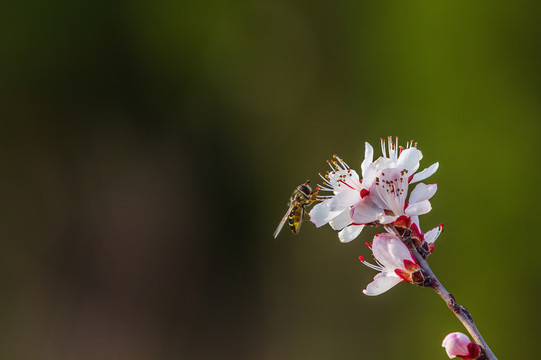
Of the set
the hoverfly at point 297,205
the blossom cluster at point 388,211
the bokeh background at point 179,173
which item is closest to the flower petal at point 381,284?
the blossom cluster at point 388,211

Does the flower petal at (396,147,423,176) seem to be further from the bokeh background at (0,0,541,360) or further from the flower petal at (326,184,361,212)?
the bokeh background at (0,0,541,360)

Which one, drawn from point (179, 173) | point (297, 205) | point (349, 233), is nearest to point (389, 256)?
point (349, 233)

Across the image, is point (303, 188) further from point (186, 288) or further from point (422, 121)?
point (186, 288)

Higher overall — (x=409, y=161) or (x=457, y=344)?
(x=409, y=161)

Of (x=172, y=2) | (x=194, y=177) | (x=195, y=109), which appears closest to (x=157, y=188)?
(x=194, y=177)

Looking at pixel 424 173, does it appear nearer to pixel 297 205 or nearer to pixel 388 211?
pixel 388 211

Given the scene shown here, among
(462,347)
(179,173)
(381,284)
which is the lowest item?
(462,347)

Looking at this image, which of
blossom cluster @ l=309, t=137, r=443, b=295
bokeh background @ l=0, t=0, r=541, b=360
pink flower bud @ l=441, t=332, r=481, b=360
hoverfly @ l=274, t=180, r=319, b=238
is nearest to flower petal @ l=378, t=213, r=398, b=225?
blossom cluster @ l=309, t=137, r=443, b=295
